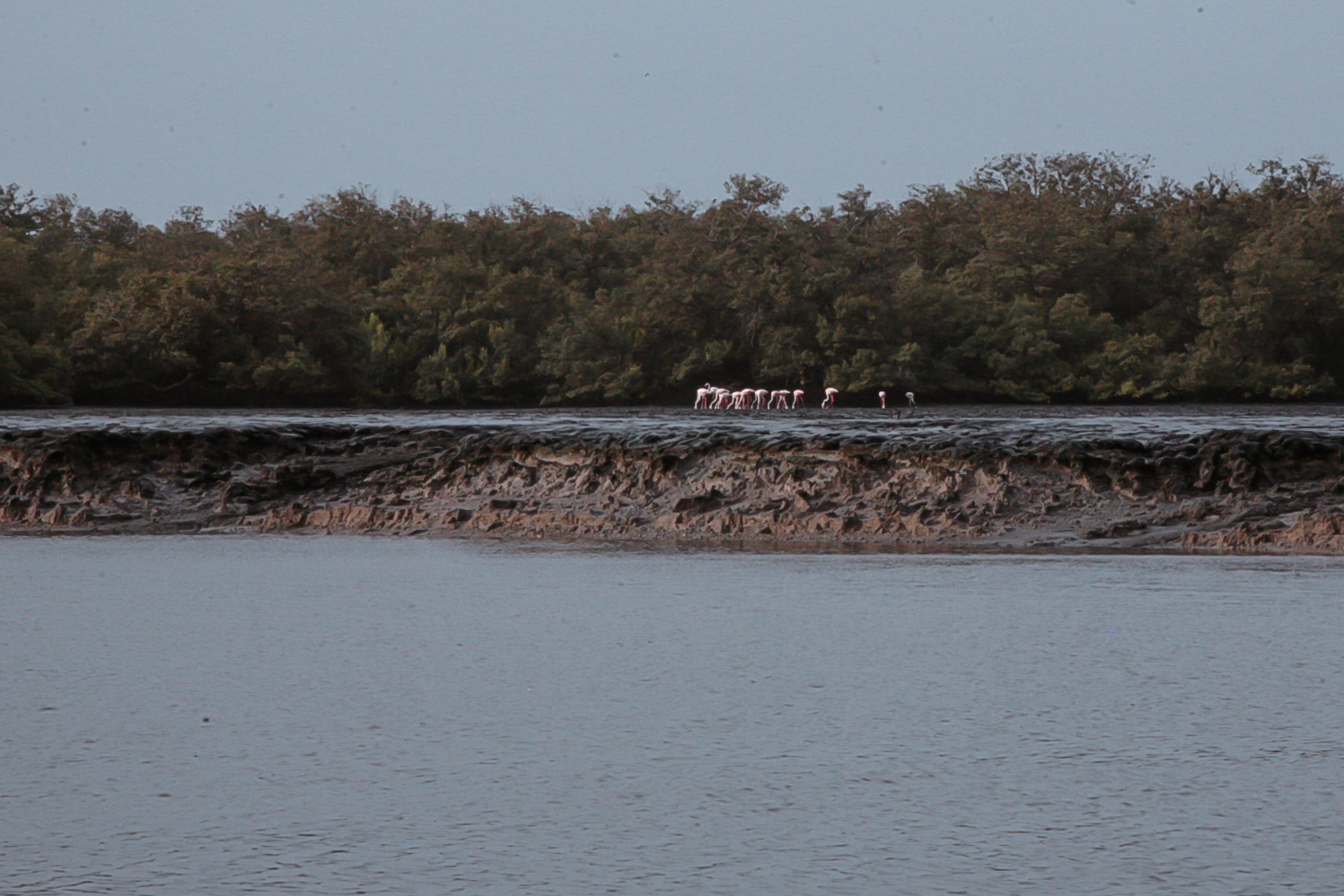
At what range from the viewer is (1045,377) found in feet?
170

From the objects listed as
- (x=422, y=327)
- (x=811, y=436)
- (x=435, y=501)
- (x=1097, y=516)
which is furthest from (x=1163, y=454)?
(x=422, y=327)

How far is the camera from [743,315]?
54594 millimetres

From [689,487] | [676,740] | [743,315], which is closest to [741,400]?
[743,315]

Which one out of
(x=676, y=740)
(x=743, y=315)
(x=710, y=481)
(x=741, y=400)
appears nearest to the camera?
(x=676, y=740)

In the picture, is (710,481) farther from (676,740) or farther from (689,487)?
(676,740)

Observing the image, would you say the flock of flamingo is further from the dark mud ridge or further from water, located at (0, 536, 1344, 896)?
water, located at (0, 536, 1344, 896)

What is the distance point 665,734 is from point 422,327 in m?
50.8

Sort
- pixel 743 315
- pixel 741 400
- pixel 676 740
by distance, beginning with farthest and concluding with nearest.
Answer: pixel 743 315 < pixel 741 400 < pixel 676 740

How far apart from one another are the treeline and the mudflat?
3012 centimetres

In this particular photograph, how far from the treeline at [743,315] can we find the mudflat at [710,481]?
98.8 ft

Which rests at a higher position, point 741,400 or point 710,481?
point 741,400

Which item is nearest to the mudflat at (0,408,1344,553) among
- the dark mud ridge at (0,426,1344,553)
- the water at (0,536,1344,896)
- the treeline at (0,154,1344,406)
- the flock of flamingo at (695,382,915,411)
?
the dark mud ridge at (0,426,1344,553)

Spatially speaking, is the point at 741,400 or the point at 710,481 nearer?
the point at 710,481

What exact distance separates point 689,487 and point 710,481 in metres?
0.25
